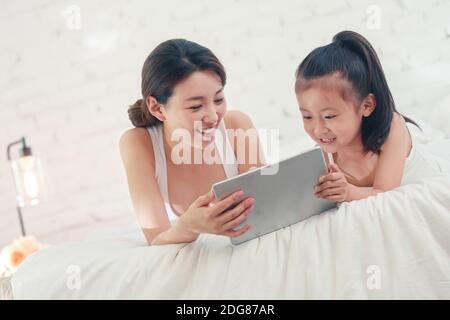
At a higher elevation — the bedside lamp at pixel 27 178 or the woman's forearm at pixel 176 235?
the bedside lamp at pixel 27 178

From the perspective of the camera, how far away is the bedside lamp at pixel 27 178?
1.31 m

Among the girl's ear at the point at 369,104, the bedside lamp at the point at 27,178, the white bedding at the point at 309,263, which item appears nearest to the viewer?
the white bedding at the point at 309,263

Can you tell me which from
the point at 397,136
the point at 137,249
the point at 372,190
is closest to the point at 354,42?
the point at 397,136

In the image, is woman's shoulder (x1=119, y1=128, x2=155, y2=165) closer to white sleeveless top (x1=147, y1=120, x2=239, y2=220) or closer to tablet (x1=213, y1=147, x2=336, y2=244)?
white sleeveless top (x1=147, y1=120, x2=239, y2=220)

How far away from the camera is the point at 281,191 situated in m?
1.07

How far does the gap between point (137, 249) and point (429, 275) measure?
0.58 metres

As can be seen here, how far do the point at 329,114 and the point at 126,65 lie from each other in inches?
19.5

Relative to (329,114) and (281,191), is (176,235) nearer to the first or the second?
(281,191)

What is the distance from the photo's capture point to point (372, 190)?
Result: 118 cm

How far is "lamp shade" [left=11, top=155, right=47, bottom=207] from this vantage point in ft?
4.29

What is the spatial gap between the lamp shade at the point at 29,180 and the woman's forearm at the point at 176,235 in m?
0.37

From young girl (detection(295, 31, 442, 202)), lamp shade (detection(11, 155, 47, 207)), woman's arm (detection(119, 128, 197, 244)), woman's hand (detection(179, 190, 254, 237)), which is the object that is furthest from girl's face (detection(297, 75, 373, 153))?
lamp shade (detection(11, 155, 47, 207))

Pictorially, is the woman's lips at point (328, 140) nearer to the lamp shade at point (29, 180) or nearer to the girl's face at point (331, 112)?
the girl's face at point (331, 112)

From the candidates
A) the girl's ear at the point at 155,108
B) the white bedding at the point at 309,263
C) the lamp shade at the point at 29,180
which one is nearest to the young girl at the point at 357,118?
the white bedding at the point at 309,263
